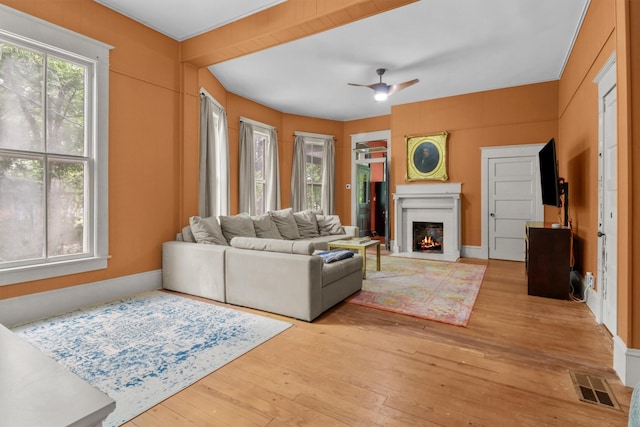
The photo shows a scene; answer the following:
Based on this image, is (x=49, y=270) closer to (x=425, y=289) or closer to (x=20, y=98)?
(x=20, y=98)

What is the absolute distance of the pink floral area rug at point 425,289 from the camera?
310 centimetres

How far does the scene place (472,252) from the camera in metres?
6.02

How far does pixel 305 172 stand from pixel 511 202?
167 inches

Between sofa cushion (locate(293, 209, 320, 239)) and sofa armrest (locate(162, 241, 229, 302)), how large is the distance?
2286mm

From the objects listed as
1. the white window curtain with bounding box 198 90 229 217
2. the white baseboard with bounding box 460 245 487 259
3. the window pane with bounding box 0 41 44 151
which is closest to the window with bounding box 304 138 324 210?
the white window curtain with bounding box 198 90 229 217

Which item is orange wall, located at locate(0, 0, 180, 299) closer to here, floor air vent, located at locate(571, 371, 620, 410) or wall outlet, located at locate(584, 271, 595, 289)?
floor air vent, located at locate(571, 371, 620, 410)

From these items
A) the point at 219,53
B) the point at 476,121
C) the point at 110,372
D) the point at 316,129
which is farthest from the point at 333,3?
the point at 316,129

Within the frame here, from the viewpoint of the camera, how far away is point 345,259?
11.5 ft

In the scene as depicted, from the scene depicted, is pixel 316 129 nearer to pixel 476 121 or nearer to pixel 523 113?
pixel 476 121

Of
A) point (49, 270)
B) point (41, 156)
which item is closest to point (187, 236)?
point (49, 270)

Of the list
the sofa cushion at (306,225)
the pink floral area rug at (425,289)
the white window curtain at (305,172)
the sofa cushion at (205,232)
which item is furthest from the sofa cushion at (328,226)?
the sofa cushion at (205,232)

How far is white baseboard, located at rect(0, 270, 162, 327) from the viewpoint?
2730mm

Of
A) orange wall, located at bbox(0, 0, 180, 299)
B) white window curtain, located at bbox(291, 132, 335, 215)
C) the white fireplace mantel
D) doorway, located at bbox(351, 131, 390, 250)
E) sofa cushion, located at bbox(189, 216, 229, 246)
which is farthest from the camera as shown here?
doorway, located at bbox(351, 131, 390, 250)

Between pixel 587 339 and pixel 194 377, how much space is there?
298 centimetres
